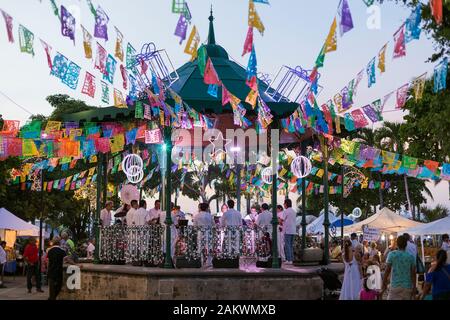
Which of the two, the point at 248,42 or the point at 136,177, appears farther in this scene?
the point at 136,177

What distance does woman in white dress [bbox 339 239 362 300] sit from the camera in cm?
1242

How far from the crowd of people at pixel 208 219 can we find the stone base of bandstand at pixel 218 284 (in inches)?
55.7

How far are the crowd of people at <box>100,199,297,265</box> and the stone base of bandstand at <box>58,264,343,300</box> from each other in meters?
1.41

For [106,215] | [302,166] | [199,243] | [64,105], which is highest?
[64,105]

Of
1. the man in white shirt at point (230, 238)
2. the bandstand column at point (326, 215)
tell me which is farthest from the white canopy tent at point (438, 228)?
the man in white shirt at point (230, 238)

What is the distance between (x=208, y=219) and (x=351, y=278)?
4832 mm

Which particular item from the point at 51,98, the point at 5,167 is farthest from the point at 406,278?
the point at 51,98

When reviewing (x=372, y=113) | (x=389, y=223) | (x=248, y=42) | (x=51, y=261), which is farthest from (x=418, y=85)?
(x=389, y=223)

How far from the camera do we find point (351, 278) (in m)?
12.5

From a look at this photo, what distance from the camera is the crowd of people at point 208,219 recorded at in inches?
644

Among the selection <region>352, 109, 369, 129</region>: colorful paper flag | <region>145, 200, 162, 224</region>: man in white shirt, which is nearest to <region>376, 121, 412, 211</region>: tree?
<region>352, 109, 369, 129</region>: colorful paper flag

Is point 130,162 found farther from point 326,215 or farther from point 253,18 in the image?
point 253,18

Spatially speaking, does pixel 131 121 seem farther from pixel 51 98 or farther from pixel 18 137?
pixel 51 98
